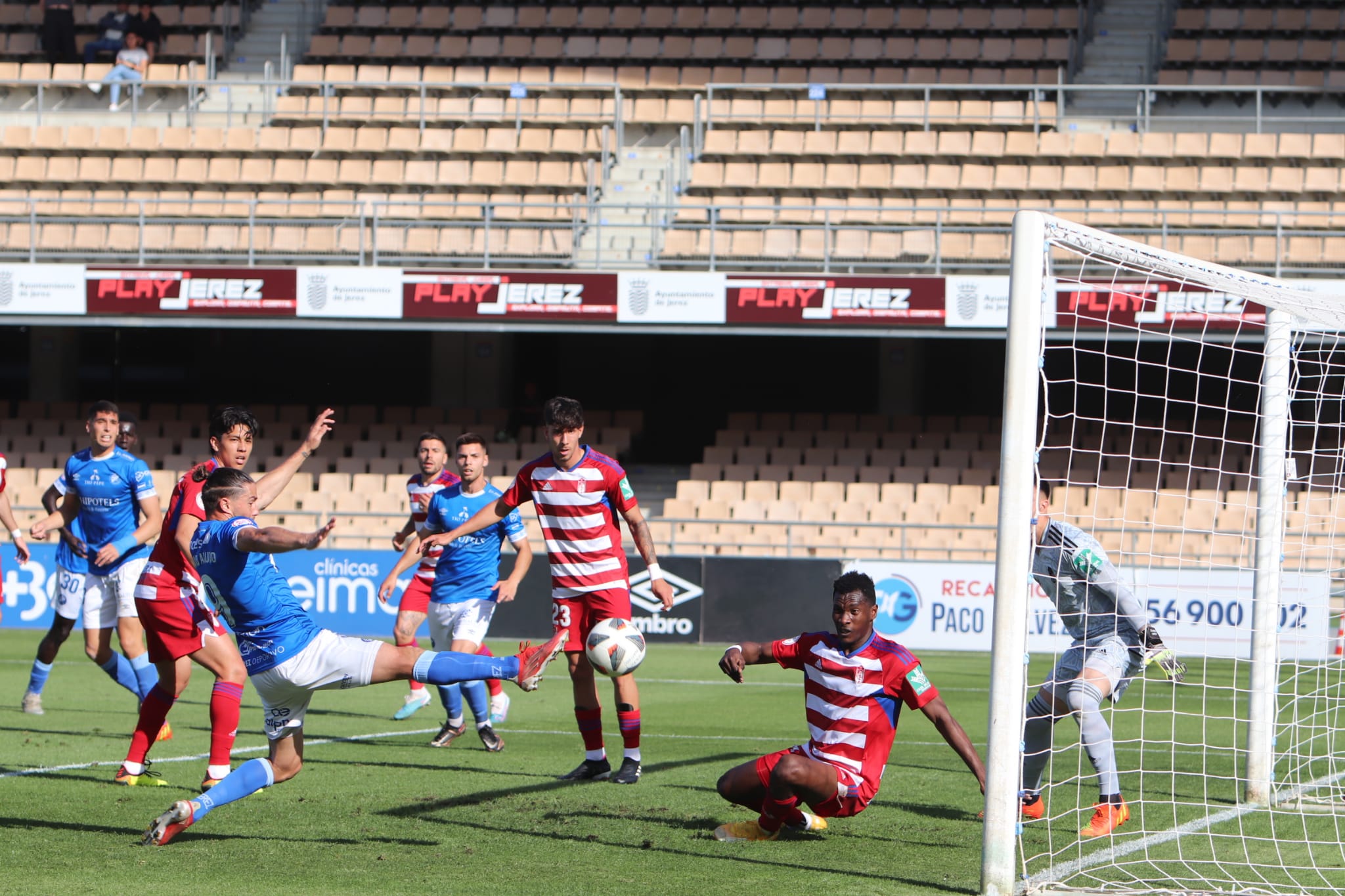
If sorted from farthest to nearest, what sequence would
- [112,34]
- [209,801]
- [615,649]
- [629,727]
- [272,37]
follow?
[272,37] < [112,34] < [629,727] < [615,649] < [209,801]

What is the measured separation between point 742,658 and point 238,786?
2151mm

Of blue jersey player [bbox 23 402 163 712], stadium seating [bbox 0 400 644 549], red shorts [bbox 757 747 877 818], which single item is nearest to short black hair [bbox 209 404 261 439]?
blue jersey player [bbox 23 402 163 712]

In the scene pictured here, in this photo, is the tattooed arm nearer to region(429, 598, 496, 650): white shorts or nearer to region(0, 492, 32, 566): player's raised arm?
region(429, 598, 496, 650): white shorts

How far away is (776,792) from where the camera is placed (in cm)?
625

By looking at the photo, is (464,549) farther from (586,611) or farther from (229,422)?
(229,422)

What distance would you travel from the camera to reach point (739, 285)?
20.0 metres

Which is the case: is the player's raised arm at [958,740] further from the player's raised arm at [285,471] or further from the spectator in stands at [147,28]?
the spectator in stands at [147,28]

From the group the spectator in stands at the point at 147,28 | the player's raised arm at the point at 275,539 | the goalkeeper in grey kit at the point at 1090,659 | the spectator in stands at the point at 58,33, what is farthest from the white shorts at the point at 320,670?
the spectator in stands at the point at 58,33

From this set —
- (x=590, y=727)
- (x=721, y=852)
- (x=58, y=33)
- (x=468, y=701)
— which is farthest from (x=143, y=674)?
(x=58, y=33)

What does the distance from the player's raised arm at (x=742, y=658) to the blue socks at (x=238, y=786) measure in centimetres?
198

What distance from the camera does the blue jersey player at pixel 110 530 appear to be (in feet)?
31.6

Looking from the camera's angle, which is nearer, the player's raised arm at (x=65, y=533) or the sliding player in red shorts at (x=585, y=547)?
the sliding player in red shorts at (x=585, y=547)

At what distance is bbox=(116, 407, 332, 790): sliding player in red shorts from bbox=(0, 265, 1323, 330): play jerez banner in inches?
495

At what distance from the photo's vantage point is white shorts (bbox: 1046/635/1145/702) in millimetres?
7238
